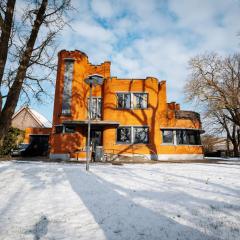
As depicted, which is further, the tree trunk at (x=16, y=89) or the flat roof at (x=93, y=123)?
the flat roof at (x=93, y=123)

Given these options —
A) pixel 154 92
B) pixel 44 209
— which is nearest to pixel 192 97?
pixel 154 92

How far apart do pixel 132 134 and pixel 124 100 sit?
12.8 ft

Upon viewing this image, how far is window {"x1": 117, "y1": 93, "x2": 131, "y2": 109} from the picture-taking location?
88.5 ft

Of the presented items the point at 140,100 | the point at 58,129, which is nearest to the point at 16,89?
the point at 58,129

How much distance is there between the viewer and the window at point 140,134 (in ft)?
85.1

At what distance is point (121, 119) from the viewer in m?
26.4

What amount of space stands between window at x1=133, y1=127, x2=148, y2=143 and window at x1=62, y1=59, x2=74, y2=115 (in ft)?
23.8

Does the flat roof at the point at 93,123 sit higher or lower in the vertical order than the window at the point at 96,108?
lower

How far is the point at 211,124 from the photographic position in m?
39.9

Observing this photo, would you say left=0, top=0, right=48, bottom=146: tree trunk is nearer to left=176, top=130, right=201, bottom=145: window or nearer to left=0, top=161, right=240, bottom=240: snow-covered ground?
left=0, top=161, right=240, bottom=240: snow-covered ground

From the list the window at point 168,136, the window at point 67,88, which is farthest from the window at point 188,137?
the window at point 67,88

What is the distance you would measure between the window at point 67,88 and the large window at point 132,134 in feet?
19.3

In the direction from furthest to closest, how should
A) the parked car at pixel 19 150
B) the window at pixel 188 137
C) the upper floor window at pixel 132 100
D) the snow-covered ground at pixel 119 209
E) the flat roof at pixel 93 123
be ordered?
the parked car at pixel 19 150 < the upper floor window at pixel 132 100 < the window at pixel 188 137 < the flat roof at pixel 93 123 < the snow-covered ground at pixel 119 209

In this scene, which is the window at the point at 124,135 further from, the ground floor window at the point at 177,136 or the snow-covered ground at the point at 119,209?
the snow-covered ground at the point at 119,209
